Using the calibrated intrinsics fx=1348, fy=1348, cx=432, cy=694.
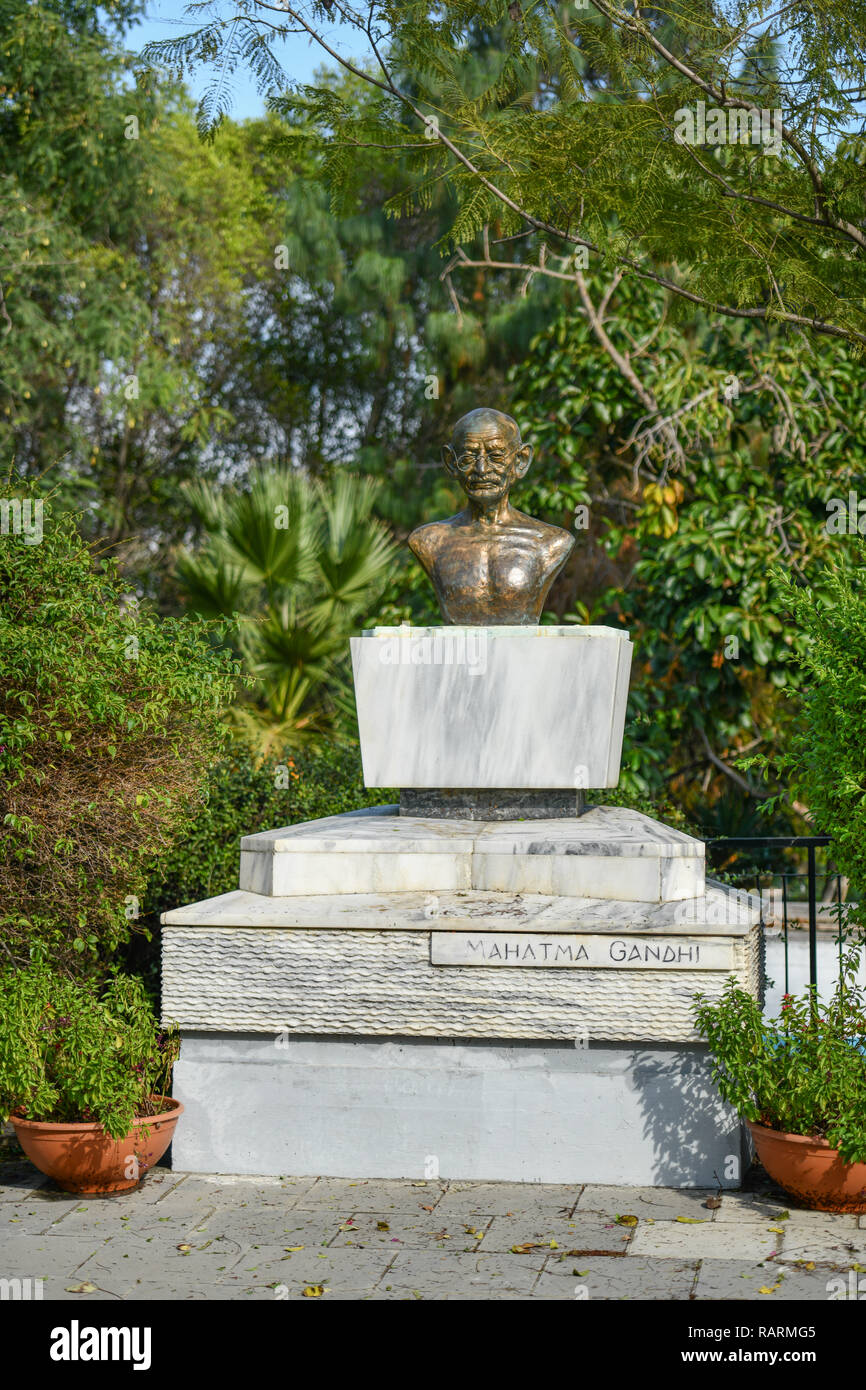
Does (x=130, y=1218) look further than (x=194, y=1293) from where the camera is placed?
Yes

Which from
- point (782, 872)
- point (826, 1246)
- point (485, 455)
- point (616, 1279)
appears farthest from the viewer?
point (782, 872)

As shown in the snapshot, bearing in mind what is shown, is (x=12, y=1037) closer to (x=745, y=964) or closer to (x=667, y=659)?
(x=745, y=964)

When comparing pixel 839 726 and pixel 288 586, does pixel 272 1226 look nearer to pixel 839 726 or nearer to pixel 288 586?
pixel 839 726

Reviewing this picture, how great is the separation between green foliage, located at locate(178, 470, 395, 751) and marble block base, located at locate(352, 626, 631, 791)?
400 centimetres

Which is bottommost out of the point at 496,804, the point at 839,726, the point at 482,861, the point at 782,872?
the point at 782,872

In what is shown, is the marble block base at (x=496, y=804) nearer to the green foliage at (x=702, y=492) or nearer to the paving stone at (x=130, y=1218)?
the paving stone at (x=130, y=1218)

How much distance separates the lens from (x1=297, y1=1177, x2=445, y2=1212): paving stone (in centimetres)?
439

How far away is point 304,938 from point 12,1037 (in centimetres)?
103

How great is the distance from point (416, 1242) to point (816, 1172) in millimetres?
1272

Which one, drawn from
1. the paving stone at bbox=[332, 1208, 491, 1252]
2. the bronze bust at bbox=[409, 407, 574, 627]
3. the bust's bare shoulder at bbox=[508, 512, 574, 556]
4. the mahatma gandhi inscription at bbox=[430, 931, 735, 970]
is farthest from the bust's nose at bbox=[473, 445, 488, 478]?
the paving stone at bbox=[332, 1208, 491, 1252]

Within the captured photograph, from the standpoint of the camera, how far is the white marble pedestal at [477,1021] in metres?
4.59

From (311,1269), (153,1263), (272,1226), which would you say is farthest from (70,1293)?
(272,1226)

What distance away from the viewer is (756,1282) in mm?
3635

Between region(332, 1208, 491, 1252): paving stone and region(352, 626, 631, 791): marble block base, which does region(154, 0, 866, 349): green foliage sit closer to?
region(352, 626, 631, 791): marble block base
